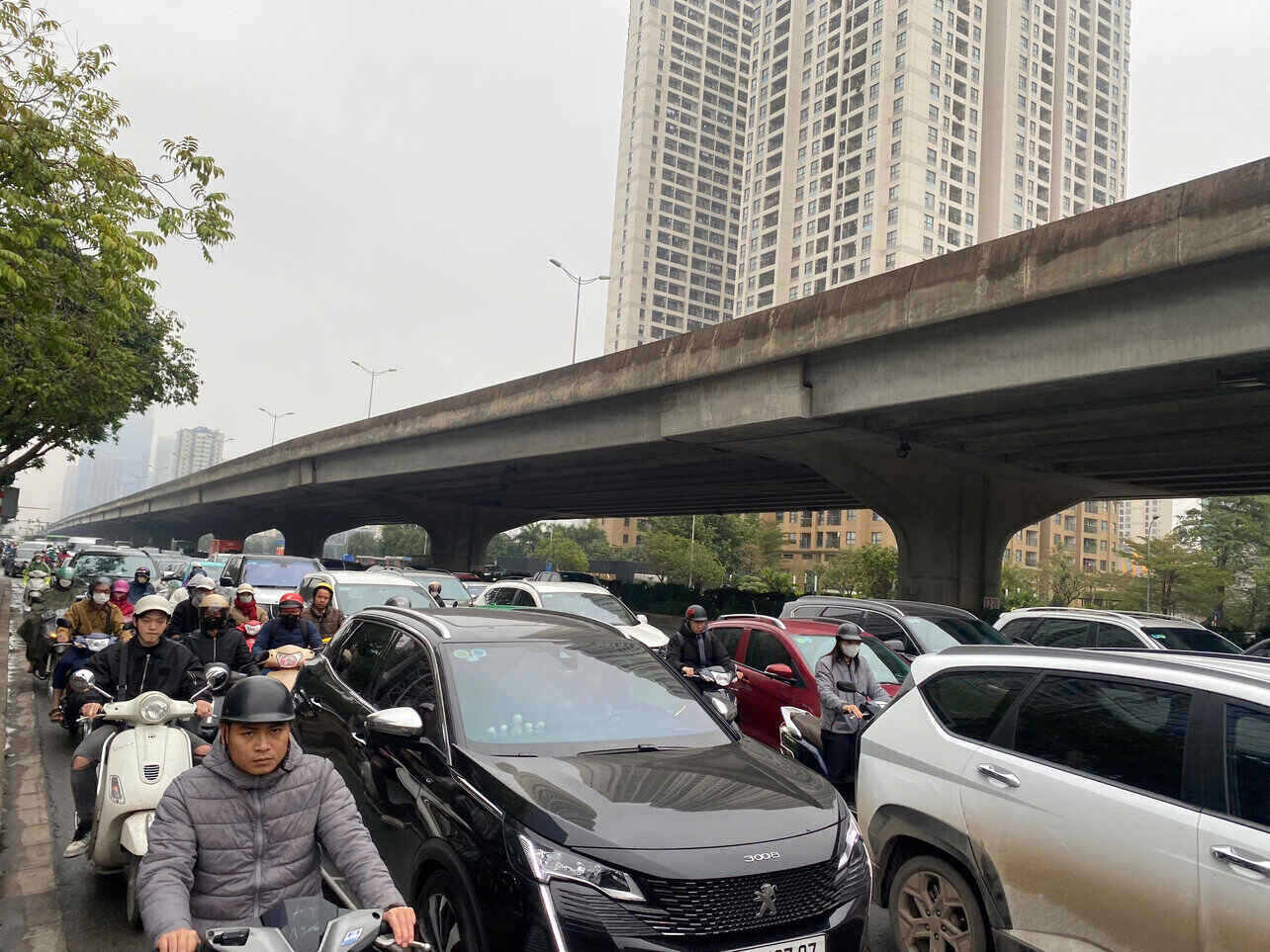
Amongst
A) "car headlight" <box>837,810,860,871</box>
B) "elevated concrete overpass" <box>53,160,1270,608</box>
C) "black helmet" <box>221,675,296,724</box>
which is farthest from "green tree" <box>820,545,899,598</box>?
"black helmet" <box>221,675,296,724</box>

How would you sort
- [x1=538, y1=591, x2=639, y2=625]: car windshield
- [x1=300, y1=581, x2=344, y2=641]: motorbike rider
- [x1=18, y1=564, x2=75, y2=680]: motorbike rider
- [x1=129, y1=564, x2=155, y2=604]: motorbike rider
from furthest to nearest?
1. [x1=538, y1=591, x2=639, y2=625]: car windshield
2. [x1=129, y1=564, x2=155, y2=604]: motorbike rider
3. [x1=18, y1=564, x2=75, y2=680]: motorbike rider
4. [x1=300, y1=581, x2=344, y2=641]: motorbike rider

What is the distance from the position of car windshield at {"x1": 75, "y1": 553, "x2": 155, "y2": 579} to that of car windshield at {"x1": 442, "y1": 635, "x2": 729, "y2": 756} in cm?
1436

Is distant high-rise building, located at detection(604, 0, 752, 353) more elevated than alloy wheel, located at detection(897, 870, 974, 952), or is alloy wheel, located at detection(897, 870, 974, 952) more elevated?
distant high-rise building, located at detection(604, 0, 752, 353)

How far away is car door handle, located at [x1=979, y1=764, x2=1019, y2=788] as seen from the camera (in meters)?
3.88

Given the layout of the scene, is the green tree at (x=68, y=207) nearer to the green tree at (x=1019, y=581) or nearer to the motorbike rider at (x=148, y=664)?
the motorbike rider at (x=148, y=664)

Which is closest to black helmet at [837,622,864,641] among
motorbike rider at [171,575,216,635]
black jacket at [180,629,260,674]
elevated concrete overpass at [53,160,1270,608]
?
black jacket at [180,629,260,674]

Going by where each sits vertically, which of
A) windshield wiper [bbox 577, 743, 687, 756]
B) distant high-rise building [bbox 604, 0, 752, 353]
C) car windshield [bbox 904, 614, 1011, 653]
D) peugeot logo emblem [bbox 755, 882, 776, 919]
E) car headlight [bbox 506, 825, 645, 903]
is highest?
distant high-rise building [bbox 604, 0, 752, 353]

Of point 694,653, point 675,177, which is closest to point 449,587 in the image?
point 694,653

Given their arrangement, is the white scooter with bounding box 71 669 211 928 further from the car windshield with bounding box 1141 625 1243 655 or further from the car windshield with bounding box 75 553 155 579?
the car windshield with bounding box 75 553 155 579

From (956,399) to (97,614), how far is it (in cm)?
1374

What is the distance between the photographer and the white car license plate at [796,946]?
3129 mm

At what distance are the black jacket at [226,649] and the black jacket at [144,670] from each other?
55.7 inches

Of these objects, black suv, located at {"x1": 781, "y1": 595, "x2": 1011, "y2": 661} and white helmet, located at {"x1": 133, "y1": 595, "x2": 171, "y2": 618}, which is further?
black suv, located at {"x1": 781, "y1": 595, "x2": 1011, "y2": 661}

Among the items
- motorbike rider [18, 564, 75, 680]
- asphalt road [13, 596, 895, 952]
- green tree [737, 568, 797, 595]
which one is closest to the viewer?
asphalt road [13, 596, 895, 952]
